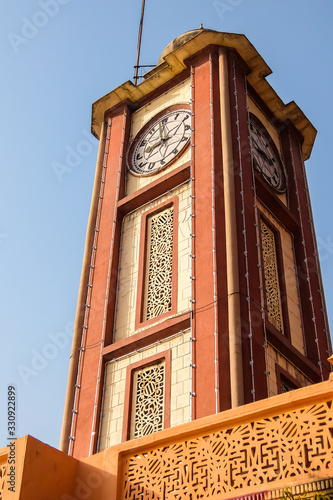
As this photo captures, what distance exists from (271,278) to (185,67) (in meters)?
4.86

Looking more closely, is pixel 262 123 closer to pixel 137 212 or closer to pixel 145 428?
pixel 137 212

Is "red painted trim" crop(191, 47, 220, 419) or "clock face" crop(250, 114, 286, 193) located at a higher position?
"clock face" crop(250, 114, 286, 193)

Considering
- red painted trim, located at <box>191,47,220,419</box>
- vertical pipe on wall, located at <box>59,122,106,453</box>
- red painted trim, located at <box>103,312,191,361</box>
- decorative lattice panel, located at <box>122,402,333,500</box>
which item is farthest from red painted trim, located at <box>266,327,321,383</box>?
decorative lattice panel, located at <box>122,402,333,500</box>

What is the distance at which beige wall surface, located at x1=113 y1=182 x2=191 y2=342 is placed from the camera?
10.7 meters

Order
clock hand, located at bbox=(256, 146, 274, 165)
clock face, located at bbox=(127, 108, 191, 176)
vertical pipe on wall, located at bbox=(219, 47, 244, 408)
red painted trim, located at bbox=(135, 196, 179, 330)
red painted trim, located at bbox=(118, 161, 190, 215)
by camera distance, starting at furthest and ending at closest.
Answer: clock hand, located at bbox=(256, 146, 274, 165) → clock face, located at bbox=(127, 108, 191, 176) → red painted trim, located at bbox=(118, 161, 190, 215) → red painted trim, located at bbox=(135, 196, 179, 330) → vertical pipe on wall, located at bbox=(219, 47, 244, 408)

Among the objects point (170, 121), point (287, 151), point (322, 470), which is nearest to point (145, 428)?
point (322, 470)

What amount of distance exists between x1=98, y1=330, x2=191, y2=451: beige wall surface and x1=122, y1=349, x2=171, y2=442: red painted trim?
58 mm

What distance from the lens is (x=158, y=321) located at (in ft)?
34.5

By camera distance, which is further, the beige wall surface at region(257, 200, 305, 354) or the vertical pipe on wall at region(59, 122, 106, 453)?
the beige wall surface at region(257, 200, 305, 354)

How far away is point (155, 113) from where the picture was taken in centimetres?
1407

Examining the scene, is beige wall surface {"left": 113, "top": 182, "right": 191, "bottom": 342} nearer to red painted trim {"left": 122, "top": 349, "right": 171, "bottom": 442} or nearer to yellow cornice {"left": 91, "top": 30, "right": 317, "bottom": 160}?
red painted trim {"left": 122, "top": 349, "right": 171, "bottom": 442}

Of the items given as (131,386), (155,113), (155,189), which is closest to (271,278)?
(155,189)

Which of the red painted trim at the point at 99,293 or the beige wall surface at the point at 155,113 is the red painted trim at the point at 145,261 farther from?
the beige wall surface at the point at 155,113

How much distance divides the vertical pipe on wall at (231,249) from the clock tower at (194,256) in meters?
0.02
